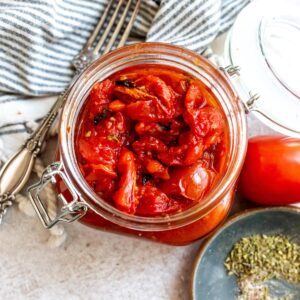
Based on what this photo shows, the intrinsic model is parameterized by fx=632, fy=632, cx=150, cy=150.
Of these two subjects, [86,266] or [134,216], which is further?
[86,266]

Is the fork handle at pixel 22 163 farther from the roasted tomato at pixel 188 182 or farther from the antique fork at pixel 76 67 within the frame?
the roasted tomato at pixel 188 182

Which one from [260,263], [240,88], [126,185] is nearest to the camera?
[126,185]

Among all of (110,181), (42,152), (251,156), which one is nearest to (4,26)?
(42,152)

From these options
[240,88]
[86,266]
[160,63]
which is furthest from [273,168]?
[86,266]

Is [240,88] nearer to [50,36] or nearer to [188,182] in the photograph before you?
[188,182]

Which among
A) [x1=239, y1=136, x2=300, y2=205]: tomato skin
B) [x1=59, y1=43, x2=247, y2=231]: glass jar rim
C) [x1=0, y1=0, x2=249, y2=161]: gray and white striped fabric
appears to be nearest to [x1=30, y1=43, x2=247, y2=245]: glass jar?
[x1=59, y1=43, x2=247, y2=231]: glass jar rim
